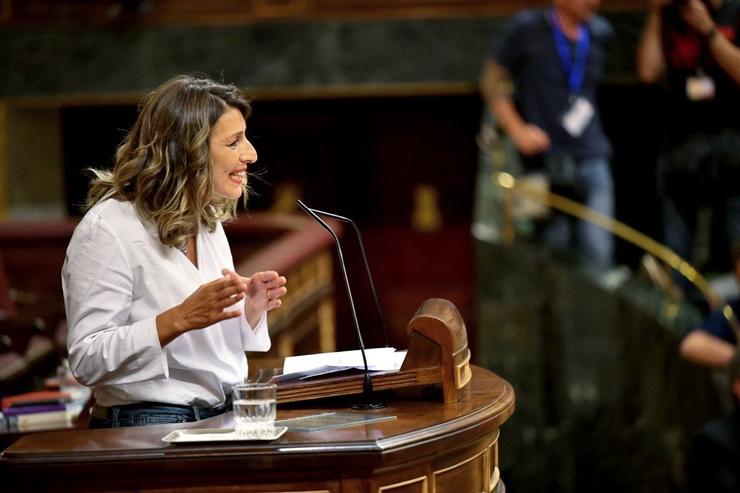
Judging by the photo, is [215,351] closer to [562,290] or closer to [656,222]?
[562,290]

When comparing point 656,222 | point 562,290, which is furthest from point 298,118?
point 562,290

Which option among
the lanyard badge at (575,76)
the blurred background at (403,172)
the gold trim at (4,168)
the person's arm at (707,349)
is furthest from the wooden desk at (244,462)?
the gold trim at (4,168)

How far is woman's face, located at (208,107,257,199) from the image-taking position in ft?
10.5

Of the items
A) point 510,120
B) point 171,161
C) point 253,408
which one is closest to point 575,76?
point 510,120

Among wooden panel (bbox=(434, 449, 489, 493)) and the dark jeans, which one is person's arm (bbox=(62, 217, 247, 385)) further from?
wooden panel (bbox=(434, 449, 489, 493))

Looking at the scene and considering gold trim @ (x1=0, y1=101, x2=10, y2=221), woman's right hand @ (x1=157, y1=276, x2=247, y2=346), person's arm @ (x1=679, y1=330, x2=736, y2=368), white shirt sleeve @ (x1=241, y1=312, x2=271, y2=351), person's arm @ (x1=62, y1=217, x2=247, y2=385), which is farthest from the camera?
gold trim @ (x1=0, y1=101, x2=10, y2=221)

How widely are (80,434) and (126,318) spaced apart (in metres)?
0.32

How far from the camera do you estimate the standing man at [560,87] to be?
6.52m

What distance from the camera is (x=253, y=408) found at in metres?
2.77

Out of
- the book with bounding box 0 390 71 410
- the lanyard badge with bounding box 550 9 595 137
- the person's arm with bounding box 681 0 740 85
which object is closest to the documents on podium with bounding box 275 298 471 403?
the book with bounding box 0 390 71 410

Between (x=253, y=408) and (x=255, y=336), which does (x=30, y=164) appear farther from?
(x=253, y=408)

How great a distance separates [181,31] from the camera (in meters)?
9.43

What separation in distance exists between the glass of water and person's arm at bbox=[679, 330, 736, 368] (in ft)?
10.0

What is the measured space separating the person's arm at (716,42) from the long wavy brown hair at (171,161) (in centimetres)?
308
